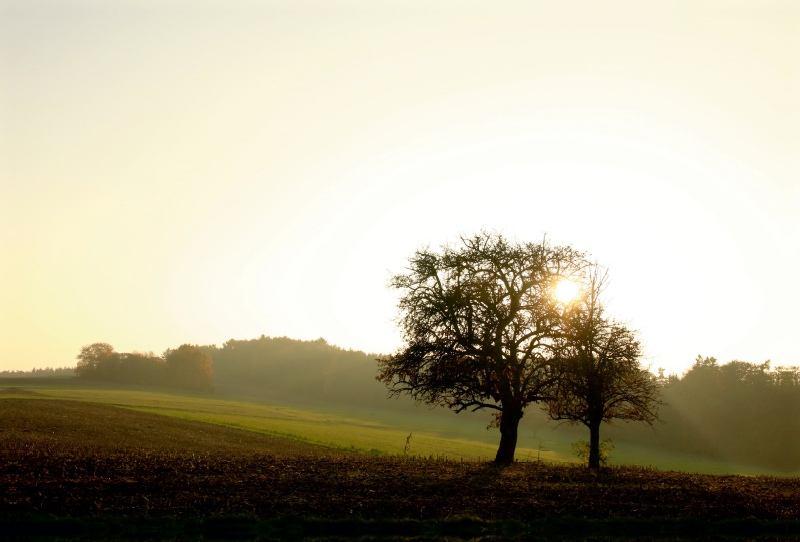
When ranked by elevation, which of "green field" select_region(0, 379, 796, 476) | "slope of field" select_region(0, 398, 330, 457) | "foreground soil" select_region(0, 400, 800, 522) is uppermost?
"foreground soil" select_region(0, 400, 800, 522)

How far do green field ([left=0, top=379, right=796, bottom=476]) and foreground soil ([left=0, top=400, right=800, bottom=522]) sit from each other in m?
7.89

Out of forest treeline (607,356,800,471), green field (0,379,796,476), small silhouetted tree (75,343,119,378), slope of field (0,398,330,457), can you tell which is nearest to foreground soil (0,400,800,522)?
slope of field (0,398,330,457)

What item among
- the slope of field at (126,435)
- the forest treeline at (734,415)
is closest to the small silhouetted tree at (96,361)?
the slope of field at (126,435)

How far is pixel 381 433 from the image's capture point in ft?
215

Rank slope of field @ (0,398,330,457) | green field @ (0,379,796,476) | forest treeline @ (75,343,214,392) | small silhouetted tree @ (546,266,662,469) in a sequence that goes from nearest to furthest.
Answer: small silhouetted tree @ (546,266,662,469)
slope of field @ (0,398,330,457)
green field @ (0,379,796,476)
forest treeline @ (75,343,214,392)

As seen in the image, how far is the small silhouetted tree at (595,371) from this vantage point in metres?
23.8

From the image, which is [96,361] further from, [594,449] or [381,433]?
[594,449]

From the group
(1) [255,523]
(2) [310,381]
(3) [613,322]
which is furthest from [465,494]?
(2) [310,381]

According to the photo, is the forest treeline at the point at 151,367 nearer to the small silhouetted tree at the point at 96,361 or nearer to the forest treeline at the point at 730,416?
the small silhouetted tree at the point at 96,361

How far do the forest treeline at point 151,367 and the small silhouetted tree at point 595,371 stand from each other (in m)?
106

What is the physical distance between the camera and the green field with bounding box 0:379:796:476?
48812 millimetres

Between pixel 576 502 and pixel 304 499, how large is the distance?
7284mm

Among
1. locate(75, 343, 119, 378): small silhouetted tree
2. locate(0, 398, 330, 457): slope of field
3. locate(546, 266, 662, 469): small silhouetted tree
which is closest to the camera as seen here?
locate(546, 266, 662, 469): small silhouetted tree

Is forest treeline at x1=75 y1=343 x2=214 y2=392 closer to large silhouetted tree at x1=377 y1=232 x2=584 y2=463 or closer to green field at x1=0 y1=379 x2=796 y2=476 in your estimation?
green field at x1=0 y1=379 x2=796 y2=476
